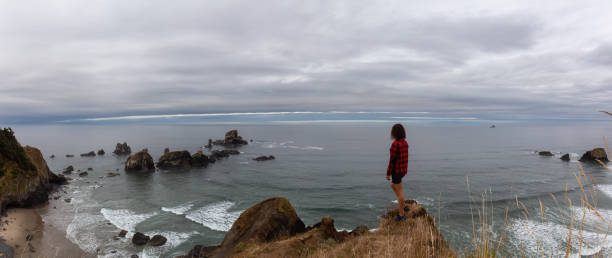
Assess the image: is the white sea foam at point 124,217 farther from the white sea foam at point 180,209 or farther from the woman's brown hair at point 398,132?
the woman's brown hair at point 398,132

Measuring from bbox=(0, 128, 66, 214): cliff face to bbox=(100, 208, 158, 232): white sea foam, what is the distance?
7.67 metres

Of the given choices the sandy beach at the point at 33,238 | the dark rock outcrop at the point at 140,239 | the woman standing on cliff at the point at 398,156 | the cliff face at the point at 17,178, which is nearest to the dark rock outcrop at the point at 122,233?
the dark rock outcrop at the point at 140,239

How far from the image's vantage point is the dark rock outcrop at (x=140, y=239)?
65.6ft

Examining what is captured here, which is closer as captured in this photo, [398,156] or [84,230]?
[398,156]

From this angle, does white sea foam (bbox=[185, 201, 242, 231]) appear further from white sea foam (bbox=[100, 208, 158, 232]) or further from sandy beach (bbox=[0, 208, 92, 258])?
sandy beach (bbox=[0, 208, 92, 258])

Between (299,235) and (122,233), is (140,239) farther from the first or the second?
(299,235)

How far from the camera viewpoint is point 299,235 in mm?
12297

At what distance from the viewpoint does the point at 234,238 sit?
1531cm

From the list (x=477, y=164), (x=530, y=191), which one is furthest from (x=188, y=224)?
(x=477, y=164)

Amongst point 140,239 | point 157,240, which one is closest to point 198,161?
point 140,239

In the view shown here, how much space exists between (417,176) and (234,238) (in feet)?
116

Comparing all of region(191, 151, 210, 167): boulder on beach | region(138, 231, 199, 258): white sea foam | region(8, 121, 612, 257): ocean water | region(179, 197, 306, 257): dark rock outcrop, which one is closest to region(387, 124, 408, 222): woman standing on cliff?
region(8, 121, 612, 257): ocean water

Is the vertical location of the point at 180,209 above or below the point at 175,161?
below

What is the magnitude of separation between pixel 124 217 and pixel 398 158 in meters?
27.9
